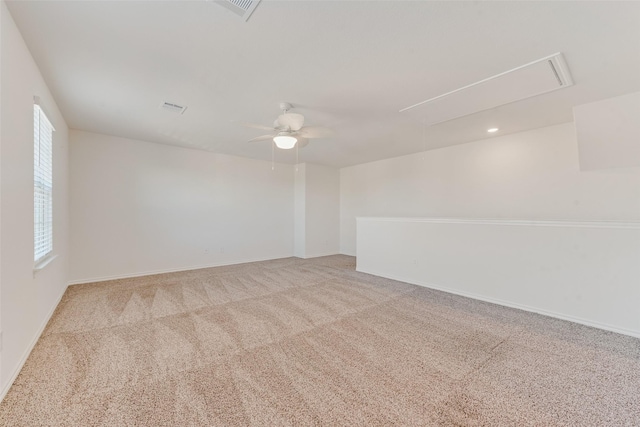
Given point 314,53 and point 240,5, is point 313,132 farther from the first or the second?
point 240,5

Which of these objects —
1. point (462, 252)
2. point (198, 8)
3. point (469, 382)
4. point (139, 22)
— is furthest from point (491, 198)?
point (139, 22)

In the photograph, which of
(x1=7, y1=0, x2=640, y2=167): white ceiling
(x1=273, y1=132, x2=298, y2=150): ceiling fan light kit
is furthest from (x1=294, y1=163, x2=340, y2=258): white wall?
(x1=273, y1=132, x2=298, y2=150): ceiling fan light kit

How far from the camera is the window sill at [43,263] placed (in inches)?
93.1

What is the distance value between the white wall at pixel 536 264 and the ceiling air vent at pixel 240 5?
12.2ft

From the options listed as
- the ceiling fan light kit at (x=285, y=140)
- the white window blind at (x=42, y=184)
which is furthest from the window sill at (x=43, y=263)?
the ceiling fan light kit at (x=285, y=140)

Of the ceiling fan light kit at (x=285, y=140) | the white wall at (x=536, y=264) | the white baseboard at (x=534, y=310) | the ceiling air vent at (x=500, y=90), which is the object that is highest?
the ceiling air vent at (x=500, y=90)

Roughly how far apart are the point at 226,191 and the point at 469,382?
545 cm

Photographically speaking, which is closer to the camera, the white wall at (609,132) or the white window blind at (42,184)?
the white window blind at (42,184)

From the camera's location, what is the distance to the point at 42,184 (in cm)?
276

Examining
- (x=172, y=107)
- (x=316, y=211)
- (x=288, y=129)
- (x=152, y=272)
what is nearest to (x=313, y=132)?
(x=288, y=129)

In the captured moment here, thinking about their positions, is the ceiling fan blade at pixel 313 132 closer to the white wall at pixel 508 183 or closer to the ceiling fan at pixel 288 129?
the ceiling fan at pixel 288 129

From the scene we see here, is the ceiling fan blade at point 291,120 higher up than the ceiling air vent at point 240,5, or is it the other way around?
the ceiling air vent at point 240,5

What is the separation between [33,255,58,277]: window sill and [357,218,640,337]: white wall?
4690mm

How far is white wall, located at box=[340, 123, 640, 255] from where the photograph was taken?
3486 millimetres
